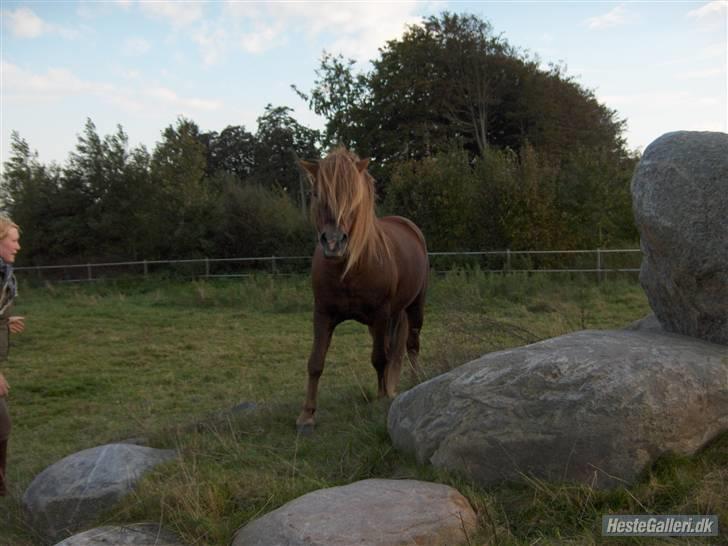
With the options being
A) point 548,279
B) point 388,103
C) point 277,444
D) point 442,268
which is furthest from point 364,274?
point 388,103

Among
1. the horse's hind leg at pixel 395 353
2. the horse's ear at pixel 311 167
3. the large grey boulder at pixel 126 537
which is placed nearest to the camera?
the large grey boulder at pixel 126 537

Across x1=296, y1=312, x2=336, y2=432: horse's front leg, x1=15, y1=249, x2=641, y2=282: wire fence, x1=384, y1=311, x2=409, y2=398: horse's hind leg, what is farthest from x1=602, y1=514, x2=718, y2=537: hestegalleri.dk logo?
x1=15, y1=249, x2=641, y2=282: wire fence

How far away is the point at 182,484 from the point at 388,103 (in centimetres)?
2632

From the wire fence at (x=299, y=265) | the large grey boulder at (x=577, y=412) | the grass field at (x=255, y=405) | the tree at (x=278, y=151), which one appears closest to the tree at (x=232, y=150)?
the tree at (x=278, y=151)

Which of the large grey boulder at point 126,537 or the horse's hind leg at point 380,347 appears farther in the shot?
the horse's hind leg at point 380,347

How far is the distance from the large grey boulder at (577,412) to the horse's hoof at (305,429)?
4.27 ft

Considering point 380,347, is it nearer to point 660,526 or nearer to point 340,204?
point 340,204

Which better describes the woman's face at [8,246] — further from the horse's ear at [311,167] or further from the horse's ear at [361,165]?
the horse's ear at [361,165]

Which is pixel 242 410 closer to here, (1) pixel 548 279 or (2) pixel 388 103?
(1) pixel 548 279

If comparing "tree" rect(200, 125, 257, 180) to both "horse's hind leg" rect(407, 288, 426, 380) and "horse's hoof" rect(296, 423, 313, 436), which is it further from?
"horse's hoof" rect(296, 423, 313, 436)

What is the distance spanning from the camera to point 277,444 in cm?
473

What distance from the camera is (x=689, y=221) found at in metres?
3.86

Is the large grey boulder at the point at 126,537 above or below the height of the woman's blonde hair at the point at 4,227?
below

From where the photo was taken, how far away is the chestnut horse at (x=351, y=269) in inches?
186
